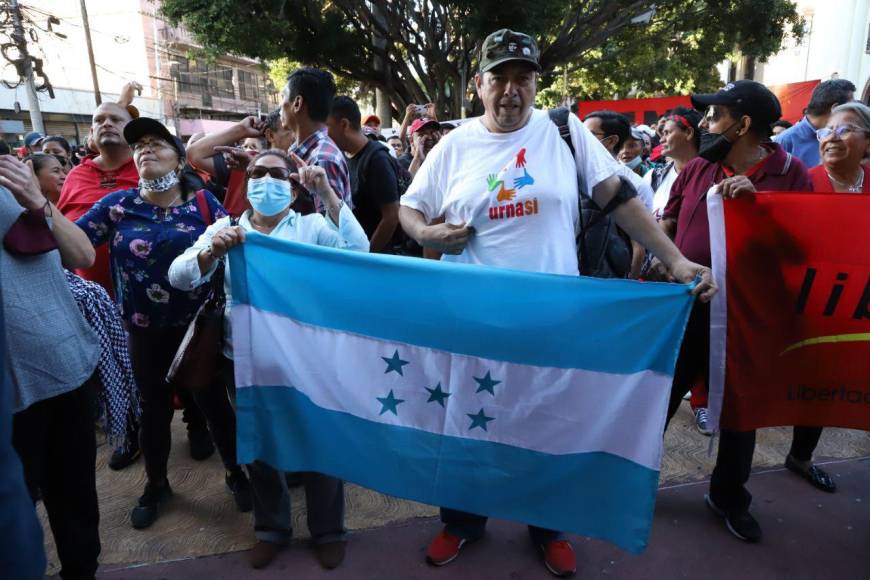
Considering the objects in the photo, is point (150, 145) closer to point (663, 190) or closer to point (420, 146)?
point (420, 146)

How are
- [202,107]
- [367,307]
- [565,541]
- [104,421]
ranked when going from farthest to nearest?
[202,107]
[565,541]
[104,421]
[367,307]

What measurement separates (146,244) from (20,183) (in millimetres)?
929

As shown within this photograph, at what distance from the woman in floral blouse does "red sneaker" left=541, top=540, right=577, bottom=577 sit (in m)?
1.63

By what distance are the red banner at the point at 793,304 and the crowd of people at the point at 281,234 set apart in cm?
19

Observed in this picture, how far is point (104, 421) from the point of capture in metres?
2.37

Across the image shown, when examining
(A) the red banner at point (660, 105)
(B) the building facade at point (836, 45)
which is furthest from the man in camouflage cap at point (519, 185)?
(B) the building facade at point (836, 45)

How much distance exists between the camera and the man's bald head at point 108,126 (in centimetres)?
332

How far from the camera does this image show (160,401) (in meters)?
2.89

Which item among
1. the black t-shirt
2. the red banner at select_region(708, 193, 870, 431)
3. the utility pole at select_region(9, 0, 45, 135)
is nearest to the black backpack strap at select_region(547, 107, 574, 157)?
the red banner at select_region(708, 193, 870, 431)

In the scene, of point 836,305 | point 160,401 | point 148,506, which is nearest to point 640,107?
point 836,305

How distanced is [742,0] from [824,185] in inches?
571

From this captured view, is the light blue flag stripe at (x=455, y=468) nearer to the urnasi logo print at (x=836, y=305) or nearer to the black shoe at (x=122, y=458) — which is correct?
the urnasi logo print at (x=836, y=305)

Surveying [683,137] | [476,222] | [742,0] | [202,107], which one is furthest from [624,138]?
[202,107]

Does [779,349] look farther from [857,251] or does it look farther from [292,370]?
[292,370]
